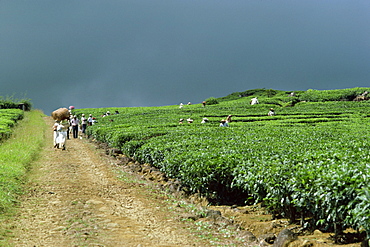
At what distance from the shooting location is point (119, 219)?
918 centimetres

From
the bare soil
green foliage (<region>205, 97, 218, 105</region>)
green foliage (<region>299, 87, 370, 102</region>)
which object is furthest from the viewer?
green foliage (<region>205, 97, 218, 105</region>)

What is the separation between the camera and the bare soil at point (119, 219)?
25.4 ft

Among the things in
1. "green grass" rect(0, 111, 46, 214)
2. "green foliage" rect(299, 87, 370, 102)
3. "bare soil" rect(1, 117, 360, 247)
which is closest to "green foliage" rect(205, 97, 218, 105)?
"green foliage" rect(299, 87, 370, 102)

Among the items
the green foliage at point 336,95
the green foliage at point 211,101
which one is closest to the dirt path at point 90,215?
the green foliage at point 336,95

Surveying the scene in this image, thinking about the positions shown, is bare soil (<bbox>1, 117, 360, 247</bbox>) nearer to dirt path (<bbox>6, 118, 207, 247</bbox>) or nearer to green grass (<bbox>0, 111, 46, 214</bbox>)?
dirt path (<bbox>6, 118, 207, 247</bbox>)

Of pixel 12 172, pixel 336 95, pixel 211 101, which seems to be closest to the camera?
pixel 12 172

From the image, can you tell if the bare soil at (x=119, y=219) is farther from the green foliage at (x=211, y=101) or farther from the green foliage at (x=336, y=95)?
the green foliage at (x=211, y=101)

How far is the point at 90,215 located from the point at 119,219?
2.61 feet

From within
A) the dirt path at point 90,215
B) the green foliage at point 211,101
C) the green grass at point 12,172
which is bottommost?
the dirt path at point 90,215

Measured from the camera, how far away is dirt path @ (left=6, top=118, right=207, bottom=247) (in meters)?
7.78

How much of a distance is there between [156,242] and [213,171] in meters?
3.25

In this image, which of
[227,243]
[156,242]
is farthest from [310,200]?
[156,242]

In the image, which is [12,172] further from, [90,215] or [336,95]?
[336,95]

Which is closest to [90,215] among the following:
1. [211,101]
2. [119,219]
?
[119,219]
